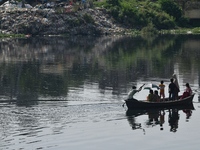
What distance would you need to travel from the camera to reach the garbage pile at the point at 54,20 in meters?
120

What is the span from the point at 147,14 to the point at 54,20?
19.3 metres

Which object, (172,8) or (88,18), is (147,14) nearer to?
(172,8)

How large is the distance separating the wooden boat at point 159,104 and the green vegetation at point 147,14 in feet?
266

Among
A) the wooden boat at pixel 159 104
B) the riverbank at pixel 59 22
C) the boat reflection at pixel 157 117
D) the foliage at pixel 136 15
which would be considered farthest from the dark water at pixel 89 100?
the foliage at pixel 136 15

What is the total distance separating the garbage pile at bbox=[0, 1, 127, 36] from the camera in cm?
11975

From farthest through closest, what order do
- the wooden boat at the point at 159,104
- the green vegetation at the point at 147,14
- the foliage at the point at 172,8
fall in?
1. the foliage at the point at 172,8
2. the green vegetation at the point at 147,14
3. the wooden boat at the point at 159,104

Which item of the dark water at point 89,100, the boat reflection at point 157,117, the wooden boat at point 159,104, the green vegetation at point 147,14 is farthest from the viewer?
the green vegetation at point 147,14

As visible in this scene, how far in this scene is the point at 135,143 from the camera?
34.8 meters

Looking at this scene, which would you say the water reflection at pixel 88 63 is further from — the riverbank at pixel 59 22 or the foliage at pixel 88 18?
the foliage at pixel 88 18

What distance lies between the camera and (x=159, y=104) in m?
43.3

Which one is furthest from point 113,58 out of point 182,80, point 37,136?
point 37,136

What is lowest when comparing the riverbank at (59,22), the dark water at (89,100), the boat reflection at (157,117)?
the boat reflection at (157,117)

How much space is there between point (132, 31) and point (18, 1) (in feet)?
73.6

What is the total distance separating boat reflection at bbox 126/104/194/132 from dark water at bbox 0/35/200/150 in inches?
2.3
